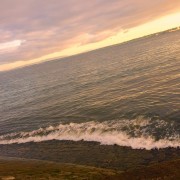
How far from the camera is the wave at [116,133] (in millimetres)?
21219

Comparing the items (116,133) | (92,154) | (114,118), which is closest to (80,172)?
(92,154)

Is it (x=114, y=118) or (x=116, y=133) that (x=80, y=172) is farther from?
(x=114, y=118)

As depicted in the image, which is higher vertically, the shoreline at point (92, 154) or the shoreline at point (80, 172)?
the shoreline at point (80, 172)

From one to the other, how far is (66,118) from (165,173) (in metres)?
21.3

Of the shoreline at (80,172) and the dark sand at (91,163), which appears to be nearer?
the shoreline at (80,172)

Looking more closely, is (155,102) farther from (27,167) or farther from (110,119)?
(27,167)

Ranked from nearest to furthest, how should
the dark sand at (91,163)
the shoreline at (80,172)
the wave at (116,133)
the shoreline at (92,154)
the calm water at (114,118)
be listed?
the shoreline at (80,172)
the dark sand at (91,163)
the shoreline at (92,154)
the wave at (116,133)
the calm water at (114,118)

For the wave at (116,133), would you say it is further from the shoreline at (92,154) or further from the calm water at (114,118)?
the shoreline at (92,154)

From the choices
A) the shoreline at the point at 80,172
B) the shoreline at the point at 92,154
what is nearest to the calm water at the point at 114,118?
the shoreline at the point at 92,154

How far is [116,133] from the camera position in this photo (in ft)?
Result: 80.7

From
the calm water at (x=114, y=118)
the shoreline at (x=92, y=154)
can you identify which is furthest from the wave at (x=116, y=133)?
the shoreline at (x=92, y=154)

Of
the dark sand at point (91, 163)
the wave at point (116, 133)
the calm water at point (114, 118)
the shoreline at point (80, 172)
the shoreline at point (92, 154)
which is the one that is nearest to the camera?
the shoreline at point (80, 172)

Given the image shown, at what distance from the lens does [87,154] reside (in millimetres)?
21578

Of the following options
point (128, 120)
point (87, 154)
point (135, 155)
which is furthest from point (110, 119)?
point (135, 155)
